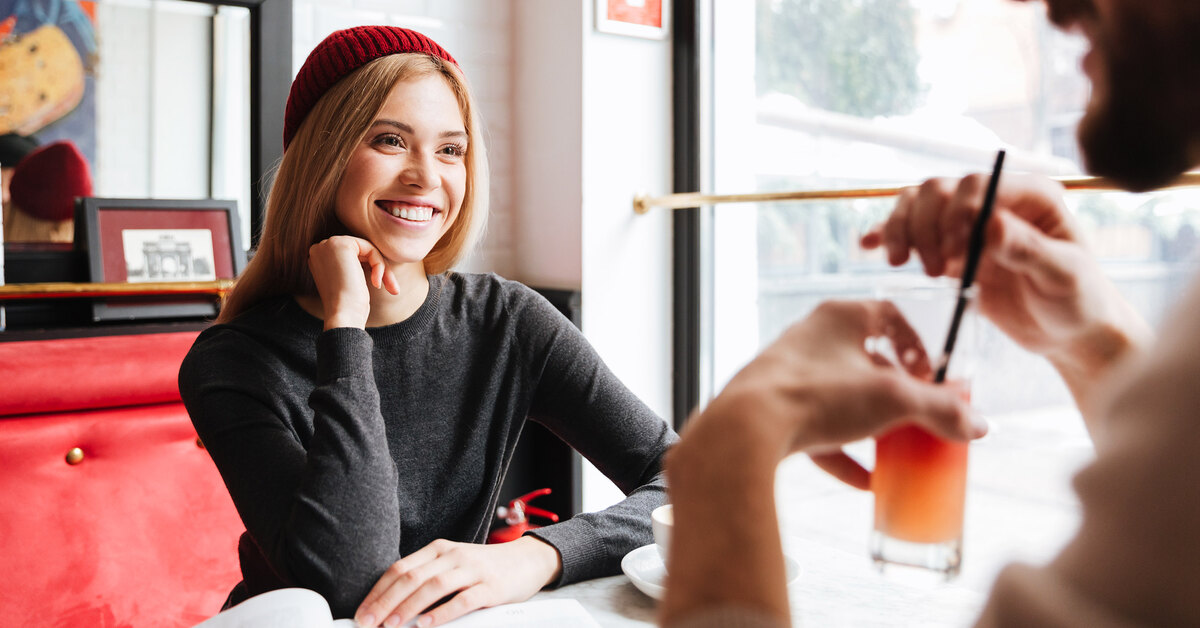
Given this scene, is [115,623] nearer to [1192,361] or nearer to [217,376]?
[217,376]

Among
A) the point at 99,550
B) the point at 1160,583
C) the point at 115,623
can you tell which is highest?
the point at 1160,583

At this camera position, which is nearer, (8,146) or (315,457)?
(315,457)

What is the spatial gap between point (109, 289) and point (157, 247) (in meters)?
0.14

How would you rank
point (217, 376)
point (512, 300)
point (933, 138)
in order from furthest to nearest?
1. point (933, 138)
2. point (512, 300)
3. point (217, 376)

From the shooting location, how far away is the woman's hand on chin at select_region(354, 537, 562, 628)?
843 millimetres

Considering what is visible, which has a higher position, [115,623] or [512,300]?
[512,300]

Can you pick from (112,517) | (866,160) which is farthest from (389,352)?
(866,160)

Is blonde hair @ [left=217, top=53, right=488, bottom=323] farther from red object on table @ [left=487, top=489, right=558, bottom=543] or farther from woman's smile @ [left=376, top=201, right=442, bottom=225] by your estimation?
red object on table @ [left=487, top=489, right=558, bottom=543]

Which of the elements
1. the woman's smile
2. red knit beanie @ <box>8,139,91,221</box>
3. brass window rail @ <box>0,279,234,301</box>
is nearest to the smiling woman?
the woman's smile

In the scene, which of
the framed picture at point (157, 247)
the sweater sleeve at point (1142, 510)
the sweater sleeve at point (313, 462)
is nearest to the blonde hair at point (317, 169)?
the sweater sleeve at point (313, 462)

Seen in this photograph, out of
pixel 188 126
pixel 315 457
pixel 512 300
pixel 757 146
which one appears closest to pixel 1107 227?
pixel 757 146

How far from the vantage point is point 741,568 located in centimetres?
32

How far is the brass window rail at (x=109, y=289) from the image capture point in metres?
1.66

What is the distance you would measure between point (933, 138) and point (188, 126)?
1580 millimetres
